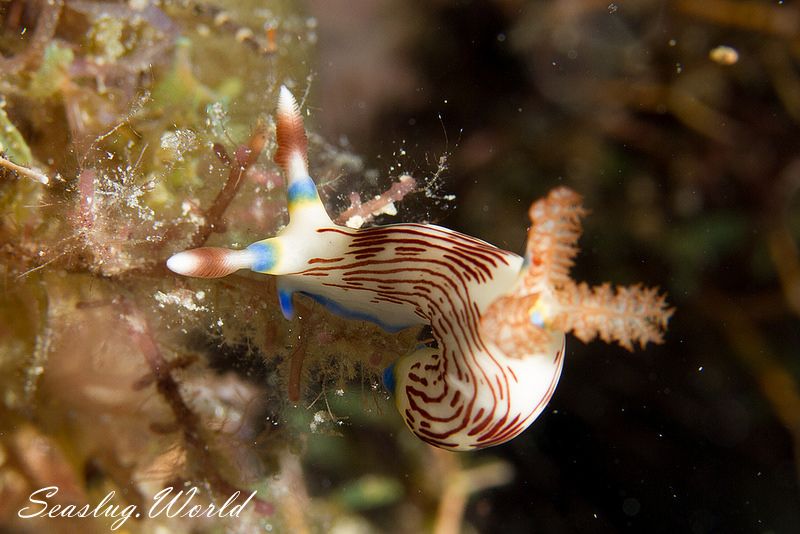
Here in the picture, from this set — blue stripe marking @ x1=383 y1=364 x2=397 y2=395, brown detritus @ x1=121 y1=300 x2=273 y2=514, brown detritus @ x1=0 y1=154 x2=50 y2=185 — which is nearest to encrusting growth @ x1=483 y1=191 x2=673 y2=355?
blue stripe marking @ x1=383 y1=364 x2=397 y2=395

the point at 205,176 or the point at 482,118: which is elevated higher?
the point at 482,118

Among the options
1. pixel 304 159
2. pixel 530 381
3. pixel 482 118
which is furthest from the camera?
pixel 482 118

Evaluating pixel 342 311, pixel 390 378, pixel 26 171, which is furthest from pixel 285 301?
pixel 26 171

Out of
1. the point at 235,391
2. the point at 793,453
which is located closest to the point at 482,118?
the point at 235,391

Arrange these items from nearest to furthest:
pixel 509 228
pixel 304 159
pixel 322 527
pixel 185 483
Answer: pixel 304 159 < pixel 185 483 < pixel 322 527 < pixel 509 228

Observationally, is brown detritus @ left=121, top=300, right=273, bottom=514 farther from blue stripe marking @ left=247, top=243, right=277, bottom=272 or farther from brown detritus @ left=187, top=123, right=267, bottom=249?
blue stripe marking @ left=247, top=243, right=277, bottom=272

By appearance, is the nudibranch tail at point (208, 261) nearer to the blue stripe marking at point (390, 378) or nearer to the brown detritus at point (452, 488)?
the blue stripe marking at point (390, 378)

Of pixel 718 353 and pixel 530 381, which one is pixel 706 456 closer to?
pixel 718 353
